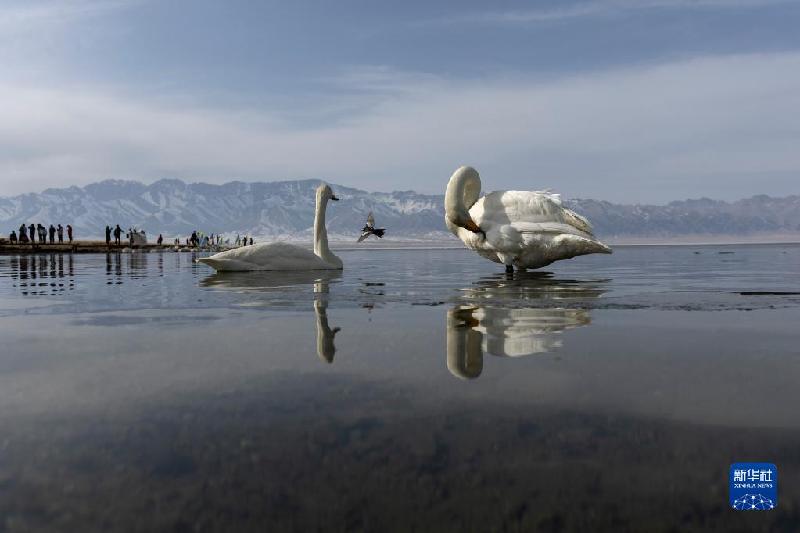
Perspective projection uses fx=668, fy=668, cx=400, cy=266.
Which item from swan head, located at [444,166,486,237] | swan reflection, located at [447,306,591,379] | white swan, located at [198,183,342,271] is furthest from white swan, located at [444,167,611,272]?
swan reflection, located at [447,306,591,379]

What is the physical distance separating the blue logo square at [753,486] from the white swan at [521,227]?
1446cm

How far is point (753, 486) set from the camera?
10.6 feet

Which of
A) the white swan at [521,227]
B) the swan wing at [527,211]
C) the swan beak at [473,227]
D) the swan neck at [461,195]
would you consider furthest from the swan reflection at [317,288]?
the swan wing at [527,211]

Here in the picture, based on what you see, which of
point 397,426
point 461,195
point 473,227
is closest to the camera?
point 397,426

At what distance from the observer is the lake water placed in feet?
10.1

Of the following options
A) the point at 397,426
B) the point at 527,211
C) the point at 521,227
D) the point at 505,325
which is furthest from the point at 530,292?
the point at 397,426

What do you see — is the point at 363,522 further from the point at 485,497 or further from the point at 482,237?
the point at 482,237

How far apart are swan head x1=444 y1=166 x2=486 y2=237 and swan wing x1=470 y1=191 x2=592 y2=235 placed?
33 centimetres

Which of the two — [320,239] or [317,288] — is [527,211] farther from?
[320,239]

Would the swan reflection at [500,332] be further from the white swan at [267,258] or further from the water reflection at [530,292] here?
the white swan at [267,258]

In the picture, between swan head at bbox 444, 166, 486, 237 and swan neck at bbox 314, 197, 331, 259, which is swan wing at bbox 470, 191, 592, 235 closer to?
swan head at bbox 444, 166, 486, 237

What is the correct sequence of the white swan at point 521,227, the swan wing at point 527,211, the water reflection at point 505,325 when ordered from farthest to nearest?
the swan wing at point 527,211, the white swan at point 521,227, the water reflection at point 505,325

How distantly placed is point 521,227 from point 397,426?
14024 millimetres

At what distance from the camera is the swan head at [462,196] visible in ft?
62.4
